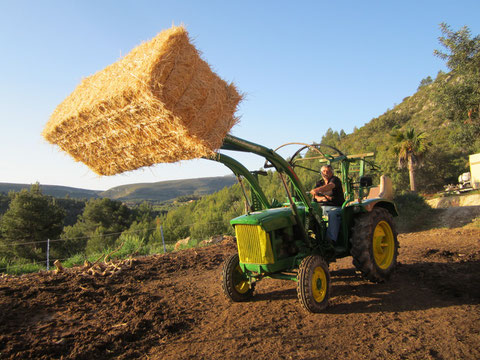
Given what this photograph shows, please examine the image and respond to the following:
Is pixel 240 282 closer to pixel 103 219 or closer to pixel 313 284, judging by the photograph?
pixel 313 284

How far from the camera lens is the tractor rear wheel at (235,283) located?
4.95m

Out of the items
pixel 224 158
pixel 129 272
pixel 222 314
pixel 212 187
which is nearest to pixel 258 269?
pixel 222 314

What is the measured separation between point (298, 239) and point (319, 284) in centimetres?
76

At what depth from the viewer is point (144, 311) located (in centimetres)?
484

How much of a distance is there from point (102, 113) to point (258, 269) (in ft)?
9.29

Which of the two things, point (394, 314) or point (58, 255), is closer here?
point (394, 314)

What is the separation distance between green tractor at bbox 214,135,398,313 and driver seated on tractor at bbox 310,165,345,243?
0.11m

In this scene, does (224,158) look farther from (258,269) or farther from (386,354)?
(386,354)

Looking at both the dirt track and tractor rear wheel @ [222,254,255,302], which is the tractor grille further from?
the dirt track

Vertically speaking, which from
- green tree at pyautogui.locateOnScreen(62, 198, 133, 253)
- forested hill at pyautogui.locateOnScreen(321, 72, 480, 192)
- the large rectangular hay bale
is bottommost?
green tree at pyautogui.locateOnScreen(62, 198, 133, 253)

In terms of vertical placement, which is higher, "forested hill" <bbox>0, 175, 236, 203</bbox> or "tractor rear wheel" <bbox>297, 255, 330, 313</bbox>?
"forested hill" <bbox>0, 175, 236, 203</bbox>

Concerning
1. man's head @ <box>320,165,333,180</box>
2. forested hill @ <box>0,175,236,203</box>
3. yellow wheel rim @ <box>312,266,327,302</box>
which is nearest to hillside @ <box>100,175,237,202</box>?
forested hill @ <box>0,175,236,203</box>

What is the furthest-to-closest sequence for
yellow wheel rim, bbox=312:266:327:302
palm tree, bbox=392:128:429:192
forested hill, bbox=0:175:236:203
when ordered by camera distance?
forested hill, bbox=0:175:236:203, palm tree, bbox=392:128:429:192, yellow wheel rim, bbox=312:266:327:302

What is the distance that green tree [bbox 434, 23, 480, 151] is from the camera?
35.9ft
